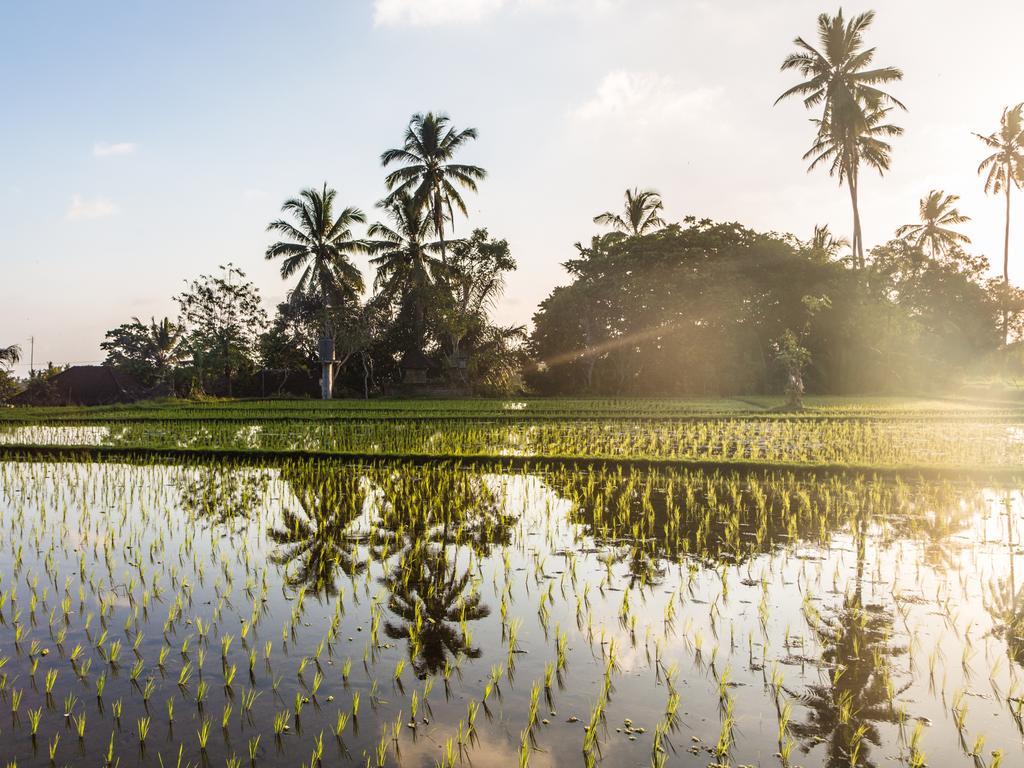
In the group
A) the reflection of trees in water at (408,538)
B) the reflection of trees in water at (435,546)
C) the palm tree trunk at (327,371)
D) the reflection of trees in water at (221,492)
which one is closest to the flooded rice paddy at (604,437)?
the reflection of trees in water at (221,492)

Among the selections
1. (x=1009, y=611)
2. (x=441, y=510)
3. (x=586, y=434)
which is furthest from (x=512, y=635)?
(x=586, y=434)

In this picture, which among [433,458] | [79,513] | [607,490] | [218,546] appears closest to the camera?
[218,546]

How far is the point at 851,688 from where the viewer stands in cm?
336

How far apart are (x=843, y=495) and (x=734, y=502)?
138cm

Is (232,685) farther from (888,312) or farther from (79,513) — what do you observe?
(888,312)

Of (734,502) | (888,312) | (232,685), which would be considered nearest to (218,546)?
(232,685)

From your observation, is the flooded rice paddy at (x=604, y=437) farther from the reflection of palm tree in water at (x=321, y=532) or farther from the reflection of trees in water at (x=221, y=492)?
the reflection of palm tree in water at (x=321, y=532)

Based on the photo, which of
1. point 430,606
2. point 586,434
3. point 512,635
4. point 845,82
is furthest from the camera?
point 845,82

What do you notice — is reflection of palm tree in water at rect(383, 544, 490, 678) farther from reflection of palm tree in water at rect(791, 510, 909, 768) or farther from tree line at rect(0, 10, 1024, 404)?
tree line at rect(0, 10, 1024, 404)

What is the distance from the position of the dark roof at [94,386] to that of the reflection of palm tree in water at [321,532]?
925 inches

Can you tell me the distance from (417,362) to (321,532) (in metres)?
24.6

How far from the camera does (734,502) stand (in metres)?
7.77

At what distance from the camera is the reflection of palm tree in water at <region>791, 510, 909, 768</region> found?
9.63ft

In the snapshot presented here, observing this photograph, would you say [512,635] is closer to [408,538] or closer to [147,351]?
[408,538]
